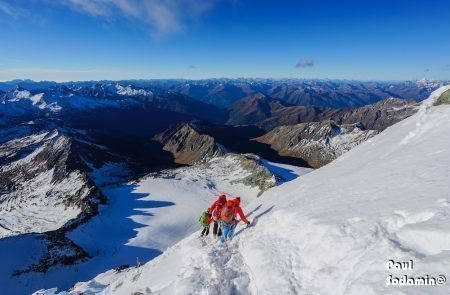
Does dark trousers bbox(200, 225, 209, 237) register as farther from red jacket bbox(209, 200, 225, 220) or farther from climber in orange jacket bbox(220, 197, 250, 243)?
climber in orange jacket bbox(220, 197, 250, 243)

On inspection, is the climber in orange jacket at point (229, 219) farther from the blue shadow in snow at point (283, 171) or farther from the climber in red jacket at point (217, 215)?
the blue shadow in snow at point (283, 171)

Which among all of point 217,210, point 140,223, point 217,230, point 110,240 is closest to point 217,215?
point 217,210

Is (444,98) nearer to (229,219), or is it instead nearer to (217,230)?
(229,219)

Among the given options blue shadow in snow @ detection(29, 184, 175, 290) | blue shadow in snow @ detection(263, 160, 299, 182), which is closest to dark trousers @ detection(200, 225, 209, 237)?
blue shadow in snow @ detection(29, 184, 175, 290)

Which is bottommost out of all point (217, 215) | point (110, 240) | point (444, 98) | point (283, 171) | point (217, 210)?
point (283, 171)

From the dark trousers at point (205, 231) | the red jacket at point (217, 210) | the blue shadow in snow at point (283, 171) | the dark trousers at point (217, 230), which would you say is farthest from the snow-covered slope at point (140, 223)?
the red jacket at point (217, 210)

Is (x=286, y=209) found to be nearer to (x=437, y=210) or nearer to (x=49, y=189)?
(x=437, y=210)

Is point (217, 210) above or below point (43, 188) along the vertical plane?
above

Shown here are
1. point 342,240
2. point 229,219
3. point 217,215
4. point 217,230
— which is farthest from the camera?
point 217,230
